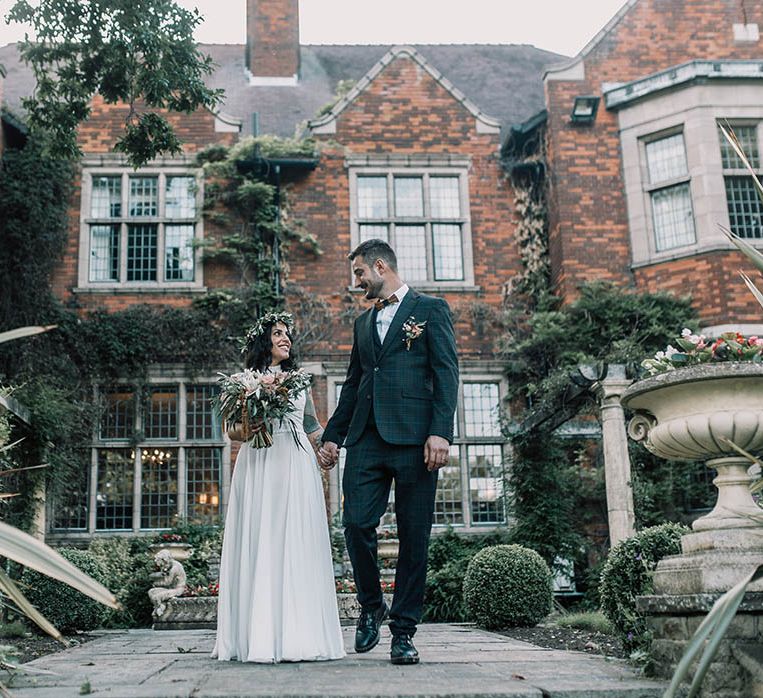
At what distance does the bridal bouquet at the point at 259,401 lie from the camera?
16.9 feet

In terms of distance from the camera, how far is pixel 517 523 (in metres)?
12.1

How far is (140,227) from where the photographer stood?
13.7m

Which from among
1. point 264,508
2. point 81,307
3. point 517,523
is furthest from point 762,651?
point 81,307

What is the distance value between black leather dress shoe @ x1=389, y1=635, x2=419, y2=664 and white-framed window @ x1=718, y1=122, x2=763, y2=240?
9.95 m

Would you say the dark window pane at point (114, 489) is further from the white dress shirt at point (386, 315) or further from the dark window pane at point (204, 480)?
the white dress shirt at point (386, 315)

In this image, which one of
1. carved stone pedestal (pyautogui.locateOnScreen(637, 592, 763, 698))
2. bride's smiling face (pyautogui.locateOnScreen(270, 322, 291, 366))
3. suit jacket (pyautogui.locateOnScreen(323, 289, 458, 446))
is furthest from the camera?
bride's smiling face (pyautogui.locateOnScreen(270, 322, 291, 366))

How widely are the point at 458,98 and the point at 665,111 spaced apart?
3.04 meters

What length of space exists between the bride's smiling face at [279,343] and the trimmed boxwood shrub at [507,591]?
3890 millimetres

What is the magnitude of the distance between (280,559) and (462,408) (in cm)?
850

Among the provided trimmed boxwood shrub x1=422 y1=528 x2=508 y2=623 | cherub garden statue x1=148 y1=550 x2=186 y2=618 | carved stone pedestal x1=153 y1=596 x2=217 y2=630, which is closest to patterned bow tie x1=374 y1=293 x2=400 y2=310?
trimmed boxwood shrub x1=422 y1=528 x2=508 y2=623

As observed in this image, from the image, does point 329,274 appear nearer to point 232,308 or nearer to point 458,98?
point 232,308

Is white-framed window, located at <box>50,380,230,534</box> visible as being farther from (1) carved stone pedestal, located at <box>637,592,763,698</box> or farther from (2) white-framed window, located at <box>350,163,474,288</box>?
(1) carved stone pedestal, located at <box>637,592,763,698</box>

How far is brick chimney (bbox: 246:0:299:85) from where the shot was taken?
1627 centimetres

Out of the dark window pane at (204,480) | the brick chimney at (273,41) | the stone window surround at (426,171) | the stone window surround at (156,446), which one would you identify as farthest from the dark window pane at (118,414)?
the brick chimney at (273,41)
